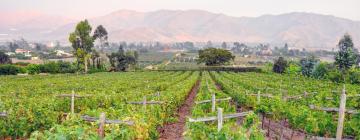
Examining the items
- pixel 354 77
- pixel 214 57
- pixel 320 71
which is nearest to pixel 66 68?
pixel 214 57

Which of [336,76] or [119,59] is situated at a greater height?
[119,59]

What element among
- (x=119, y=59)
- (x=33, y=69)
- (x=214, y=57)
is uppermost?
(x=214, y=57)

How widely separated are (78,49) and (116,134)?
2738 inches

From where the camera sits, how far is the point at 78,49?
2963 inches

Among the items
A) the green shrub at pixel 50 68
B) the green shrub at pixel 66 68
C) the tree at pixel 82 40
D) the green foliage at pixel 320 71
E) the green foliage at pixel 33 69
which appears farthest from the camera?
the green shrub at pixel 66 68

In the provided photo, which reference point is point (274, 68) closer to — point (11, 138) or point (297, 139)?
point (297, 139)

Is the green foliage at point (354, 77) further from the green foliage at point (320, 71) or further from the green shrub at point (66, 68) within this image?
the green shrub at point (66, 68)

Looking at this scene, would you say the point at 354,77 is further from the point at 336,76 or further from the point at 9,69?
the point at 9,69

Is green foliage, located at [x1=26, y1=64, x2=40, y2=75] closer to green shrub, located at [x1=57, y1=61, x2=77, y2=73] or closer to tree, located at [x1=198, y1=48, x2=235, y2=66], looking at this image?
green shrub, located at [x1=57, y1=61, x2=77, y2=73]

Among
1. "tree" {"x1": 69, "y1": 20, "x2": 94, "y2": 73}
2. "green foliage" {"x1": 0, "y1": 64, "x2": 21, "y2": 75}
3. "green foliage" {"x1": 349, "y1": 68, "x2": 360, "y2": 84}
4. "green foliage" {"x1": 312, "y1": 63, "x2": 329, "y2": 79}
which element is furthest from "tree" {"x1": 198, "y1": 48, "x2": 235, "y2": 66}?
"green foliage" {"x1": 0, "y1": 64, "x2": 21, "y2": 75}

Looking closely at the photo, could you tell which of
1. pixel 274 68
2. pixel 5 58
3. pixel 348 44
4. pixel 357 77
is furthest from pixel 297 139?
pixel 5 58

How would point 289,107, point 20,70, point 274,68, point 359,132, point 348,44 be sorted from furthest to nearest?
point 274,68 → point 348,44 → point 20,70 → point 289,107 → point 359,132

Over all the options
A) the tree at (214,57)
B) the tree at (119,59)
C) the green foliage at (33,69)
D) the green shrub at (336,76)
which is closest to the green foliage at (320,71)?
the green shrub at (336,76)

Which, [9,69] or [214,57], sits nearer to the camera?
[9,69]
